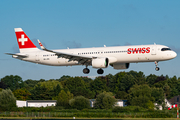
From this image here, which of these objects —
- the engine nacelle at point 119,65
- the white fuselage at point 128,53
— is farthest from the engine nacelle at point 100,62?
the engine nacelle at point 119,65

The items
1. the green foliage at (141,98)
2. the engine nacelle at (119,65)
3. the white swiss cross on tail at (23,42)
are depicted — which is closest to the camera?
the engine nacelle at (119,65)

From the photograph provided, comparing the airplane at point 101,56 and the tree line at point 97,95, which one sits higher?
the airplane at point 101,56

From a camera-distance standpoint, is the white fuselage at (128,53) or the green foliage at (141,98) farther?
the green foliage at (141,98)

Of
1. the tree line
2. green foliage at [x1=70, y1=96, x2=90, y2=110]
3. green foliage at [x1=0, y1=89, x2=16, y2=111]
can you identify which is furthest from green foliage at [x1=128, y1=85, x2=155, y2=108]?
green foliage at [x1=0, y1=89, x2=16, y2=111]

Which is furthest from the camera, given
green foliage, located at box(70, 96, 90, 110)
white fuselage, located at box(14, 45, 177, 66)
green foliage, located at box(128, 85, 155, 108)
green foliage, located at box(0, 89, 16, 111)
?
green foliage, located at box(128, 85, 155, 108)

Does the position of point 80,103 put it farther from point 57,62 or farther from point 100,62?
point 100,62

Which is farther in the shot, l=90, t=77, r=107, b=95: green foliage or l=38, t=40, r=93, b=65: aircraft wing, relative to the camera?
l=90, t=77, r=107, b=95: green foliage

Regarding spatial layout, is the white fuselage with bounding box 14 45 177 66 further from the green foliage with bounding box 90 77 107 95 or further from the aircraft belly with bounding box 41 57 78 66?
the green foliage with bounding box 90 77 107 95

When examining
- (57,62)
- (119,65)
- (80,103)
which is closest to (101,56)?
(119,65)

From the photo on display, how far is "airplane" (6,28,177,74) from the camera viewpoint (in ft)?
193

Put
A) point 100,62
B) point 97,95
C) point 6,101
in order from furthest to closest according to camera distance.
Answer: point 97,95 < point 6,101 < point 100,62

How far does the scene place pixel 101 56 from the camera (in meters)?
62.0

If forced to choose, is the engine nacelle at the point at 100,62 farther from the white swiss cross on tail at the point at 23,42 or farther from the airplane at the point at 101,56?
the white swiss cross on tail at the point at 23,42

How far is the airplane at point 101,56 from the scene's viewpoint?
193 ft
